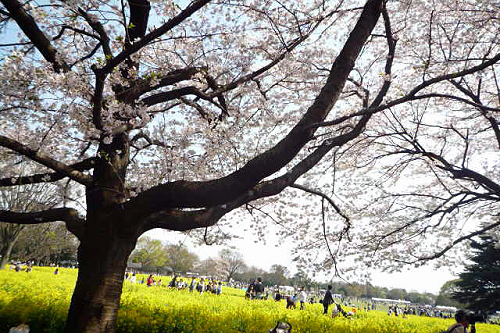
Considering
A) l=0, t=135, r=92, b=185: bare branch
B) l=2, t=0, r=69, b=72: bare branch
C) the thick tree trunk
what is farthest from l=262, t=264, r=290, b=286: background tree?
l=2, t=0, r=69, b=72: bare branch

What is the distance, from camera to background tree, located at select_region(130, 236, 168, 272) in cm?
6216

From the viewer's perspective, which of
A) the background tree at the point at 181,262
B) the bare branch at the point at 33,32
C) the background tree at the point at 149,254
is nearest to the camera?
the bare branch at the point at 33,32

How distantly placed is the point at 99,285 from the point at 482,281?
34.9m

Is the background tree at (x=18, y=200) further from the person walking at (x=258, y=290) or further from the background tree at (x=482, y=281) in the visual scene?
the background tree at (x=482, y=281)

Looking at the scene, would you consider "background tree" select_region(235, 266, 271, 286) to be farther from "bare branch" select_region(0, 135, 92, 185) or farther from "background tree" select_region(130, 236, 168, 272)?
"bare branch" select_region(0, 135, 92, 185)

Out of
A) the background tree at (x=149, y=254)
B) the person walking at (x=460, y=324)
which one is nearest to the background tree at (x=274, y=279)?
Result: the background tree at (x=149, y=254)

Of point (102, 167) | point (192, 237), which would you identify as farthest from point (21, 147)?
point (192, 237)

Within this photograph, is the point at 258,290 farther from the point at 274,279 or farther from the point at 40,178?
the point at 274,279

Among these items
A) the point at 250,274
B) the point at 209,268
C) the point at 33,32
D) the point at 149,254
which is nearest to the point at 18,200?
the point at 33,32

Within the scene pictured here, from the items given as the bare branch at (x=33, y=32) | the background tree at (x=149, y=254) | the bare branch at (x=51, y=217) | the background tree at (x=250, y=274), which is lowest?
the background tree at (x=250, y=274)

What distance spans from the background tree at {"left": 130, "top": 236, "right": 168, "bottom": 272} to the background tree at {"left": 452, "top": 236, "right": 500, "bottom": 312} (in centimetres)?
5444

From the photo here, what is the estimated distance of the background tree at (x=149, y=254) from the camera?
204 feet

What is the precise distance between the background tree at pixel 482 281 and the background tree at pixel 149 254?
5444cm

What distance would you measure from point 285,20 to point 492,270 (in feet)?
107
